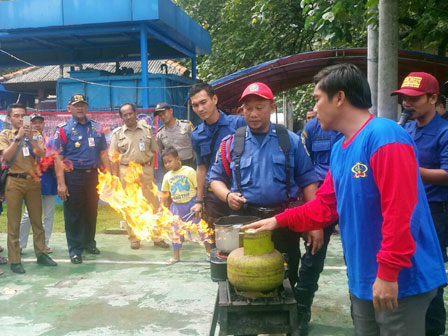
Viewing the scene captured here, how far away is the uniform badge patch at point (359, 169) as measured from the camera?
2186 mm

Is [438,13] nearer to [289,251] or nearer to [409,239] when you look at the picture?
[289,251]

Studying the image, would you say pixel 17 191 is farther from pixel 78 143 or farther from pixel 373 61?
pixel 373 61

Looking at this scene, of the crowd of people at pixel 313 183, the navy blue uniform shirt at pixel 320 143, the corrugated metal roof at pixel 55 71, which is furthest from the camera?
the corrugated metal roof at pixel 55 71

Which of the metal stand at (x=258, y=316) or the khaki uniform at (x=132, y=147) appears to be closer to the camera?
the metal stand at (x=258, y=316)

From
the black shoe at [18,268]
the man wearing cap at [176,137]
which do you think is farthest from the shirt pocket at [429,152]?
the black shoe at [18,268]

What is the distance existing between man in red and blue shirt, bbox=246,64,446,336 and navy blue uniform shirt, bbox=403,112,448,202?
148 cm

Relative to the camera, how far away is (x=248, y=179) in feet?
11.8

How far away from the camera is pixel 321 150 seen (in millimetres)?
4691

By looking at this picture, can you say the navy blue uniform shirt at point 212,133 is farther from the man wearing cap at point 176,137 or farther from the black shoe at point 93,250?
the black shoe at point 93,250

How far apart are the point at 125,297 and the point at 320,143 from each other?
287cm

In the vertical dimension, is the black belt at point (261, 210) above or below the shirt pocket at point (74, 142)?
below

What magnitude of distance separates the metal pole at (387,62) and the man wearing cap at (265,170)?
7.46 ft

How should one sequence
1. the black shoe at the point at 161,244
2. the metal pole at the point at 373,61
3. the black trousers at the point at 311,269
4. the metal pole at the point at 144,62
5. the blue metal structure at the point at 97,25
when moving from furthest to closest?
the metal pole at the point at 144,62, the blue metal structure at the point at 97,25, the black shoe at the point at 161,244, the metal pole at the point at 373,61, the black trousers at the point at 311,269

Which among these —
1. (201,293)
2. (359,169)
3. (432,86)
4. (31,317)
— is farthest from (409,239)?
(31,317)
